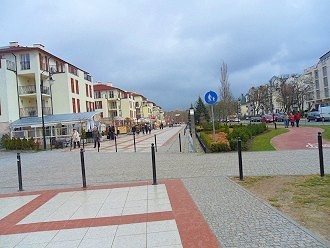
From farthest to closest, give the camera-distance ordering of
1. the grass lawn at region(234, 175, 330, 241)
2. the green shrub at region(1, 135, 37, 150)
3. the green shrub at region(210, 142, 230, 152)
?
the green shrub at region(1, 135, 37, 150) < the green shrub at region(210, 142, 230, 152) < the grass lawn at region(234, 175, 330, 241)

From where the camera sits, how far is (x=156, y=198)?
6914 millimetres

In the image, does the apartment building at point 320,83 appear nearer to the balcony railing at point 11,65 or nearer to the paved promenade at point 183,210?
the balcony railing at point 11,65

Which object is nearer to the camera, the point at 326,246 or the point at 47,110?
the point at 326,246

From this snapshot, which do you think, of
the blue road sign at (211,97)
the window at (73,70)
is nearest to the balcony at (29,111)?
the window at (73,70)

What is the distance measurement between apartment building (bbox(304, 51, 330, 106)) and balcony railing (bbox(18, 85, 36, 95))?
6962cm

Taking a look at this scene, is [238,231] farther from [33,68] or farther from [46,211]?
[33,68]

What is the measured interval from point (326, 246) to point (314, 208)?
184 centimetres

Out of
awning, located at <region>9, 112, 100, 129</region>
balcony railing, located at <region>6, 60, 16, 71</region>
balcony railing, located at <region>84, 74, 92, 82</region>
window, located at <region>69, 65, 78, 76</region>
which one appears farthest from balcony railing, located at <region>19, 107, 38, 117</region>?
balcony railing, located at <region>84, 74, 92, 82</region>

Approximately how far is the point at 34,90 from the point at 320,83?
76118 mm

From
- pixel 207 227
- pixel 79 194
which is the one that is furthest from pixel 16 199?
pixel 207 227

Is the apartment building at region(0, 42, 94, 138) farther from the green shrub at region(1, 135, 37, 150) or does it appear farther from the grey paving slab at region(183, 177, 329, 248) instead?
the grey paving slab at region(183, 177, 329, 248)

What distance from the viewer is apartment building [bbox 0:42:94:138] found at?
121ft

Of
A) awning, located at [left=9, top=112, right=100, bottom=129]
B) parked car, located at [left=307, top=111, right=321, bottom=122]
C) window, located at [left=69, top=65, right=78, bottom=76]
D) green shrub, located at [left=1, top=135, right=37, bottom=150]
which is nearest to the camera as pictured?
green shrub, located at [left=1, top=135, right=37, bottom=150]

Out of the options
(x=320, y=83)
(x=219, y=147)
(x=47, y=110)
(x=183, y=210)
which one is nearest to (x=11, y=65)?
(x=47, y=110)
